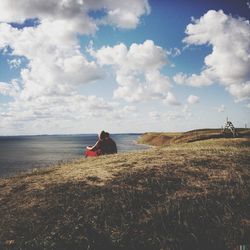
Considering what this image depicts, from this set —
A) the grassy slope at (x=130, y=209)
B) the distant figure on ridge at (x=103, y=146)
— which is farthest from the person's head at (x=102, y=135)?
the grassy slope at (x=130, y=209)

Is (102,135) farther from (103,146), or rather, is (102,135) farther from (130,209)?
(130,209)

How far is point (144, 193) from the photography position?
9.64 metres

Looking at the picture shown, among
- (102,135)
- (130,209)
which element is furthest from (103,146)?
(130,209)

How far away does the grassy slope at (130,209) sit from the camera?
707cm

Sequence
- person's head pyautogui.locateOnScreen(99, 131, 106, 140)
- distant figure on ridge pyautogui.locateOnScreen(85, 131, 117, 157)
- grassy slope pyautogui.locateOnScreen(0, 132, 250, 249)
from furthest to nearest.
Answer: distant figure on ridge pyautogui.locateOnScreen(85, 131, 117, 157) < person's head pyautogui.locateOnScreen(99, 131, 106, 140) < grassy slope pyautogui.locateOnScreen(0, 132, 250, 249)

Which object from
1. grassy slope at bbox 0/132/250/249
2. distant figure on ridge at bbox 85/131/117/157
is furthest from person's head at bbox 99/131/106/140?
grassy slope at bbox 0/132/250/249

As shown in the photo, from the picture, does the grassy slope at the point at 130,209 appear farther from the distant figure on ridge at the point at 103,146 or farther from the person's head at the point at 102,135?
the distant figure on ridge at the point at 103,146

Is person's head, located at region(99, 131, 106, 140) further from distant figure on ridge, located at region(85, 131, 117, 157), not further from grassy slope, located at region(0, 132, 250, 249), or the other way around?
grassy slope, located at region(0, 132, 250, 249)

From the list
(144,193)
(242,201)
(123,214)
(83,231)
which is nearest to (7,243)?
(83,231)

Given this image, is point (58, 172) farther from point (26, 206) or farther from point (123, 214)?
point (123, 214)

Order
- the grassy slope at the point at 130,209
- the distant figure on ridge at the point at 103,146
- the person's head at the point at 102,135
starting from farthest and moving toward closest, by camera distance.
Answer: the distant figure on ridge at the point at 103,146 → the person's head at the point at 102,135 → the grassy slope at the point at 130,209

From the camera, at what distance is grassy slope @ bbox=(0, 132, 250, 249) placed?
278 inches

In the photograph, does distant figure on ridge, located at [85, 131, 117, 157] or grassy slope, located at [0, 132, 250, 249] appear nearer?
grassy slope, located at [0, 132, 250, 249]

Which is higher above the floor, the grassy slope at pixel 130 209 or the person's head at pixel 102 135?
the person's head at pixel 102 135
